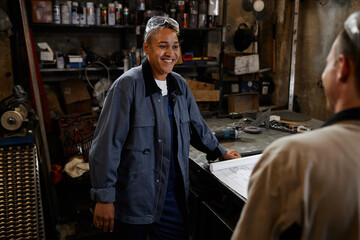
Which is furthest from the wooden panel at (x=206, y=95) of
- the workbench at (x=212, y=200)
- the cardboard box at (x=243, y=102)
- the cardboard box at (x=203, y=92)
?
the workbench at (x=212, y=200)

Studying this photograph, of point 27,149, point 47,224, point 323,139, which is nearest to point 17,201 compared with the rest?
point 27,149

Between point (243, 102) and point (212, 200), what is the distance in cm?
214

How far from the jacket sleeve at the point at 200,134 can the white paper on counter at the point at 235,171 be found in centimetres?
10

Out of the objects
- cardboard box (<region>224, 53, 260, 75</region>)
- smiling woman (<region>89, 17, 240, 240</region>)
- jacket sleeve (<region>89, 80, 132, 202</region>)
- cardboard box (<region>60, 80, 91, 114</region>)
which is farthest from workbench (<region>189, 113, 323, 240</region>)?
cardboard box (<region>60, 80, 91, 114</region>)

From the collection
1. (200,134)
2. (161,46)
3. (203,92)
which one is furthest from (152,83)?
(203,92)

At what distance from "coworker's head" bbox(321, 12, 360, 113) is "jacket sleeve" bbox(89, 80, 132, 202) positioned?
38.9 inches

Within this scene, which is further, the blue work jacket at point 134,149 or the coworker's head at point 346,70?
the blue work jacket at point 134,149

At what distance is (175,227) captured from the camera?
1.68 meters

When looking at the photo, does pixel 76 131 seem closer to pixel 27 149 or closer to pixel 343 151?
pixel 27 149

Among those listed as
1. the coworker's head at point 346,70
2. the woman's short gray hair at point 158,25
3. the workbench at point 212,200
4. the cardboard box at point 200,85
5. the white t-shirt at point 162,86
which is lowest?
the workbench at point 212,200

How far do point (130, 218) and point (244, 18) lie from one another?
3498 mm

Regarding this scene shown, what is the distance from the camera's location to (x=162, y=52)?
62.8 inches

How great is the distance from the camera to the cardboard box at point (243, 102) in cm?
382

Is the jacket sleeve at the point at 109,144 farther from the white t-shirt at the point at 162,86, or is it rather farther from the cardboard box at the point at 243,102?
the cardboard box at the point at 243,102
